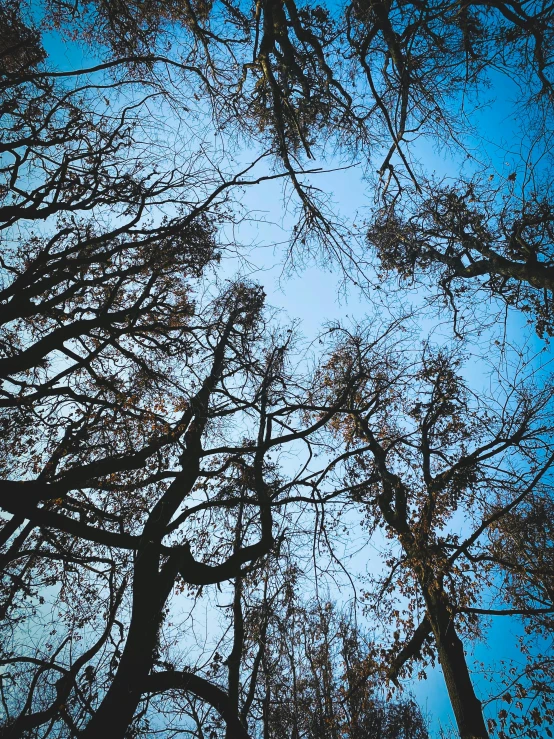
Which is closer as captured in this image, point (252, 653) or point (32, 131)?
point (32, 131)

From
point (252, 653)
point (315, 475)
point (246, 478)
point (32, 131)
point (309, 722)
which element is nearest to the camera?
point (32, 131)

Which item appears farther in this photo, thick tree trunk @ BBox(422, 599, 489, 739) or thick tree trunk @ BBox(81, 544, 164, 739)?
thick tree trunk @ BBox(422, 599, 489, 739)

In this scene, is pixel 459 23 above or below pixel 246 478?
above

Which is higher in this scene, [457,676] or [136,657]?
[136,657]

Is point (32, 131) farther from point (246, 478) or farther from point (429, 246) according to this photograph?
point (429, 246)

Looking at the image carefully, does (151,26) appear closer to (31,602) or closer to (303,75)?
(303,75)

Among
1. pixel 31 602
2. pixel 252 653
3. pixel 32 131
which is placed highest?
pixel 32 131

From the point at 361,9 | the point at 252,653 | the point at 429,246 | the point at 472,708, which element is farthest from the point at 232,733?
the point at 429,246

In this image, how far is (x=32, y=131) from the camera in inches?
211

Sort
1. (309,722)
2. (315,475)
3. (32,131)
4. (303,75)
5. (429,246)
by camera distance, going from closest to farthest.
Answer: (303,75)
(32,131)
(315,475)
(429,246)
(309,722)

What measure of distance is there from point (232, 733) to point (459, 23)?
1021cm

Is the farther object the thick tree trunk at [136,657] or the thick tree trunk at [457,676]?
the thick tree trunk at [457,676]

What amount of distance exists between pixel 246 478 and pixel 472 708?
18.4 ft

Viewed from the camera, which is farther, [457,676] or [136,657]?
[457,676]
